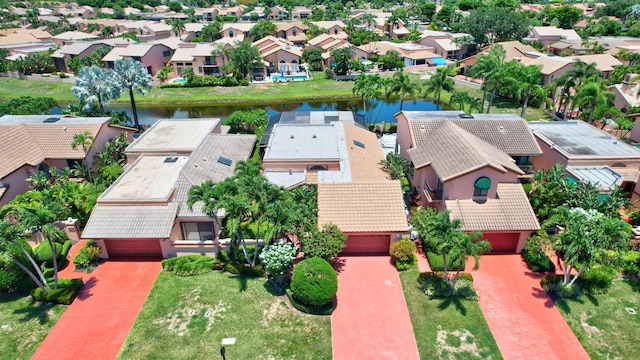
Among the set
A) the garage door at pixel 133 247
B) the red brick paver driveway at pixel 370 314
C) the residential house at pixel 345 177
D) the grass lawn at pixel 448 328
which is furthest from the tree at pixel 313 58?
the grass lawn at pixel 448 328

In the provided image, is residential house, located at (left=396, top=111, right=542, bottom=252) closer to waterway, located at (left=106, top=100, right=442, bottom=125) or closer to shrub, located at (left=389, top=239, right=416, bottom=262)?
shrub, located at (left=389, top=239, right=416, bottom=262)

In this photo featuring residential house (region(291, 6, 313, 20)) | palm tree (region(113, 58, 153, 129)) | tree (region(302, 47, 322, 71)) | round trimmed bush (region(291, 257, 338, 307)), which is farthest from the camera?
residential house (region(291, 6, 313, 20))

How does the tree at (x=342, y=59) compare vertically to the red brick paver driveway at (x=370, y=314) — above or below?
above

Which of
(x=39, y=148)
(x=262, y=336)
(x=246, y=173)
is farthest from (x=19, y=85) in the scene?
(x=262, y=336)

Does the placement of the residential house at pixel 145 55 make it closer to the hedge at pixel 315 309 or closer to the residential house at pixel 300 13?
the hedge at pixel 315 309

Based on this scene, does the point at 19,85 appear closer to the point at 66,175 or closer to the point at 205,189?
the point at 66,175

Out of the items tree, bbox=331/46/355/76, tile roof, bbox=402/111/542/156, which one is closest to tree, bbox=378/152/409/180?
tile roof, bbox=402/111/542/156
